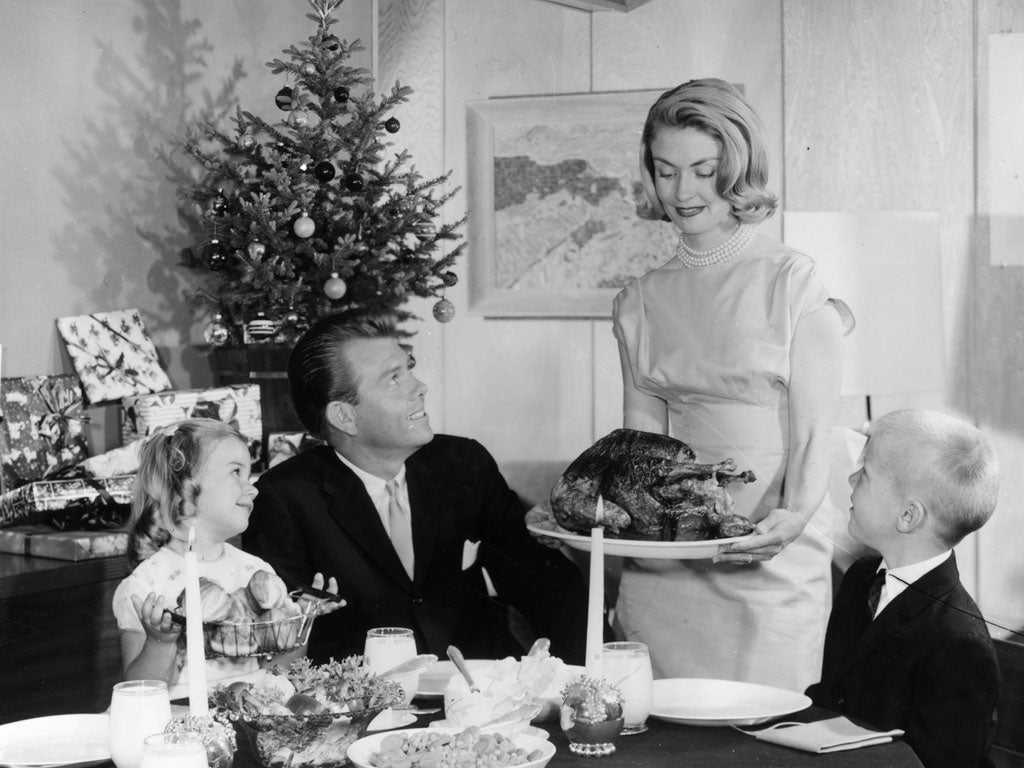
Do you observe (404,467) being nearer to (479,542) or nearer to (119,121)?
(479,542)

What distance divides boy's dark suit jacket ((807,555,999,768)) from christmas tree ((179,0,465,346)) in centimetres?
145

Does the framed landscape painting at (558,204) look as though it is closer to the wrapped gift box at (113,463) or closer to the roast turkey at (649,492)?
the wrapped gift box at (113,463)

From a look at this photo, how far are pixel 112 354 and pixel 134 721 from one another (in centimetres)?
170

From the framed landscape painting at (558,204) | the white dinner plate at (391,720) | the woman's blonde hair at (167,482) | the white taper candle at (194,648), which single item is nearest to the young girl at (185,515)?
the woman's blonde hair at (167,482)

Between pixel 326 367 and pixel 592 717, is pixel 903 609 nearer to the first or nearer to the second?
pixel 592 717

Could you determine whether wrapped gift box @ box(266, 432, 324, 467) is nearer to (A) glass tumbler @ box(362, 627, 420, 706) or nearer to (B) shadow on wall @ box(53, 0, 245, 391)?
(B) shadow on wall @ box(53, 0, 245, 391)

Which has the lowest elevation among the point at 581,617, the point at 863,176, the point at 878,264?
the point at 581,617

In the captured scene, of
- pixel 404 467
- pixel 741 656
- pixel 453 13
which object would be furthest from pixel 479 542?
pixel 453 13

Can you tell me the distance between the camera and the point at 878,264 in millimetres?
2246

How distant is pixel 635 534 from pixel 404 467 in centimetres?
58

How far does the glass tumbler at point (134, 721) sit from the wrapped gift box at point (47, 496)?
127cm

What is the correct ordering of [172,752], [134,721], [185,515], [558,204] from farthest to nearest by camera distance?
[558,204] → [185,515] → [134,721] → [172,752]

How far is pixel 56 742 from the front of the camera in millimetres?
1263

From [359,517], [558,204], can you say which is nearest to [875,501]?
[359,517]
